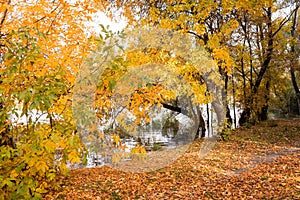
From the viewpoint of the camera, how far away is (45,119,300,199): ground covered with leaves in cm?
513

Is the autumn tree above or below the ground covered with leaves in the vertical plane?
above

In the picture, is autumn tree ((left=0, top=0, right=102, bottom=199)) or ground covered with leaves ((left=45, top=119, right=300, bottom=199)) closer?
autumn tree ((left=0, top=0, right=102, bottom=199))

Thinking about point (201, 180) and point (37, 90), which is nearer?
point (37, 90)

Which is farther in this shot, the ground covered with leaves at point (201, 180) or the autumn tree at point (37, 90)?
the ground covered with leaves at point (201, 180)

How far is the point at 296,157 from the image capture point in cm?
752

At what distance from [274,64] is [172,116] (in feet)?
44.2

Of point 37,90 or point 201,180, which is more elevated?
point 37,90

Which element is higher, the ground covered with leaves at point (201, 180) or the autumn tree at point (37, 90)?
the autumn tree at point (37, 90)

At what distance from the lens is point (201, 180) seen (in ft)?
19.6

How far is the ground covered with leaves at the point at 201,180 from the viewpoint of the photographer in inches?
202

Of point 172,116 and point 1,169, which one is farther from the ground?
point 172,116

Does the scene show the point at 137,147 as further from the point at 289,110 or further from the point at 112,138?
the point at 289,110

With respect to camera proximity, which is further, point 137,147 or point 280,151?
point 280,151

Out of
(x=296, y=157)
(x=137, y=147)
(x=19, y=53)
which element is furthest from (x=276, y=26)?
(x=19, y=53)
